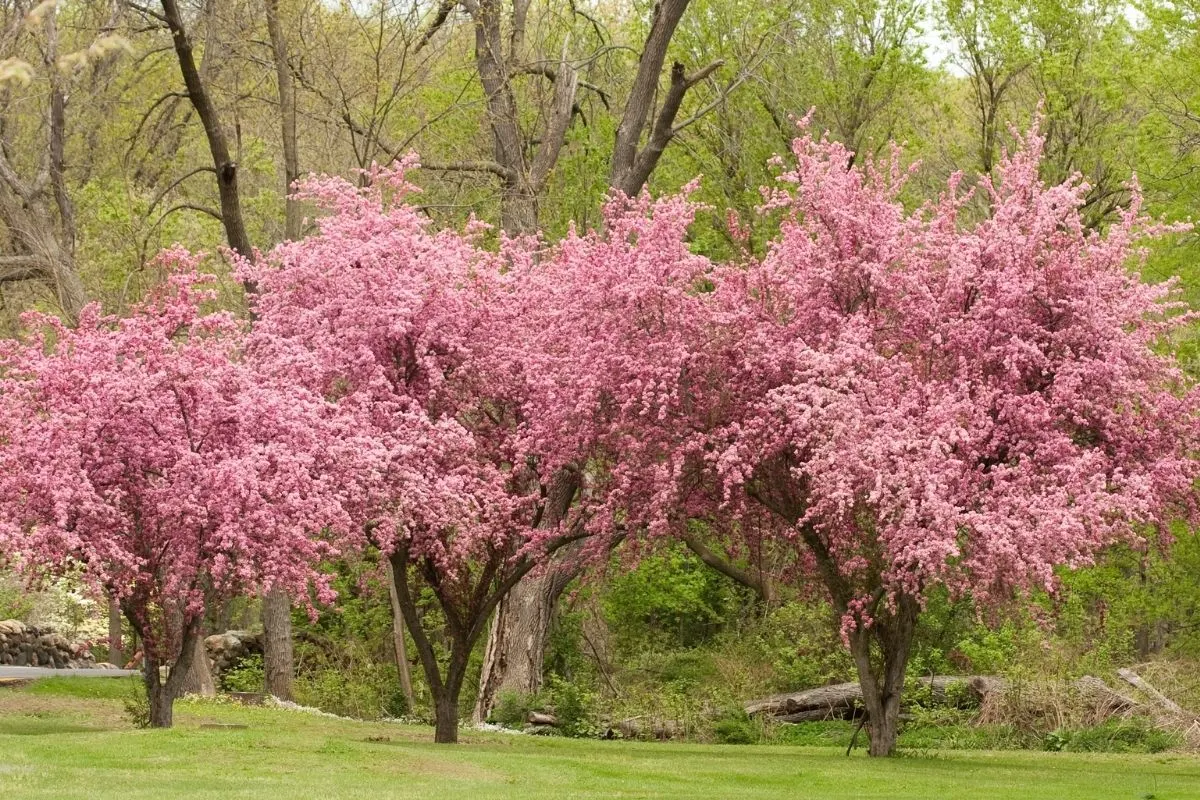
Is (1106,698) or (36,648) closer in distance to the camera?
(1106,698)

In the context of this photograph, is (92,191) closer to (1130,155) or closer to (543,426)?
(543,426)

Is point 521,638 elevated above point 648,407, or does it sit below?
below

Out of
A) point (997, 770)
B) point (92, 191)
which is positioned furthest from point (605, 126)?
point (997, 770)

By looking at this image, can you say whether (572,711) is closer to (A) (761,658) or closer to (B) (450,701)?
(B) (450,701)

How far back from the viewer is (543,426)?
20.5 meters

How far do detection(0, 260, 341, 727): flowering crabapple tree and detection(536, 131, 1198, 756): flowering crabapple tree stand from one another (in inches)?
149

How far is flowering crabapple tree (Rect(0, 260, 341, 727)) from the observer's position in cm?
1773

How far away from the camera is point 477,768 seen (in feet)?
57.1

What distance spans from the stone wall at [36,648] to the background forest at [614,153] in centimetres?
65

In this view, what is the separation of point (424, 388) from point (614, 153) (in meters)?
9.29

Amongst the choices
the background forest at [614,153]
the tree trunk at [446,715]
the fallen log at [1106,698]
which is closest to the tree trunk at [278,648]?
the background forest at [614,153]

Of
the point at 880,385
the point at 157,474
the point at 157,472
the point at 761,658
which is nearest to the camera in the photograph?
the point at 157,472

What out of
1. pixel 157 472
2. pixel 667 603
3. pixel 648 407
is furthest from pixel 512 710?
pixel 157 472

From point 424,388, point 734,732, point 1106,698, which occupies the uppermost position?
point 424,388
